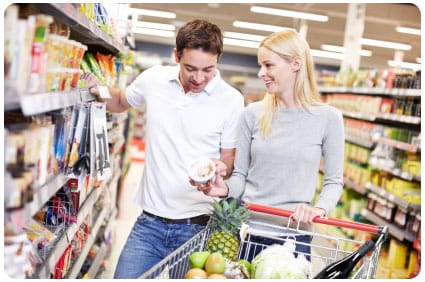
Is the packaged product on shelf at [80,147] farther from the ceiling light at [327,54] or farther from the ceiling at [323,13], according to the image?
the ceiling light at [327,54]

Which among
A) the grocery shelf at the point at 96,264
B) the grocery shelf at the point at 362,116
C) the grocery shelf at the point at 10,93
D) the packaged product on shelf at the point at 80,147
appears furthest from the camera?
the grocery shelf at the point at 362,116

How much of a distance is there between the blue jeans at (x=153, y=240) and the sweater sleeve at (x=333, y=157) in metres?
0.60

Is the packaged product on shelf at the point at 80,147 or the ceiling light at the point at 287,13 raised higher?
the ceiling light at the point at 287,13

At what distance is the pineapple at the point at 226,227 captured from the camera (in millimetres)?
2055

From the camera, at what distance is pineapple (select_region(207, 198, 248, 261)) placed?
80.9 inches

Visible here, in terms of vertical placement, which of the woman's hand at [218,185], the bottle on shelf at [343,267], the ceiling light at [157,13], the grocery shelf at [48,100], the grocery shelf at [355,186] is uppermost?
the ceiling light at [157,13]

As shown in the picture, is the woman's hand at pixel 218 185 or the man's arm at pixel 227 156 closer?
the woman's hand at pixel 218 185

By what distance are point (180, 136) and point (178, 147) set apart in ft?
0.17

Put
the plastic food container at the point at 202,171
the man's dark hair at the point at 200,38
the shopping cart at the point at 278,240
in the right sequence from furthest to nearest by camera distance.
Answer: the man's dark hair at the point at 200,38, the plastic food container at the point at 202,171, the shopping cart at the point at 278,240

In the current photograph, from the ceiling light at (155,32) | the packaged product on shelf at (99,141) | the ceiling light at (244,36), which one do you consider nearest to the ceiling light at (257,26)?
the ceiling light at (244,36)

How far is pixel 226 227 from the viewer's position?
2.13 meters

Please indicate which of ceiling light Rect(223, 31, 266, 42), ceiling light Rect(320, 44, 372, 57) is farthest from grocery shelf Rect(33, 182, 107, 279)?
ceiling light Rect(320, 44, 372, 57)

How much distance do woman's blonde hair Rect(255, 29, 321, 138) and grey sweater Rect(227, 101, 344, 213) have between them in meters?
0.04

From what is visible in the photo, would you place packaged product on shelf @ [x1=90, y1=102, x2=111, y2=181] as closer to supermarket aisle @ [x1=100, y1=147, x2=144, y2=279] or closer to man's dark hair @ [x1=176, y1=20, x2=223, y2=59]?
man's dark hair @ [x1=176, y1=20, x2=223, y2=59]
